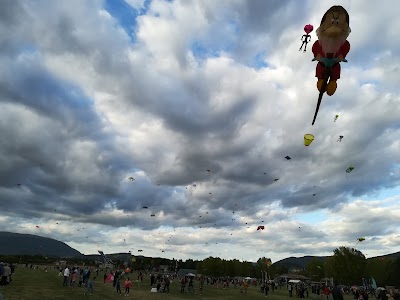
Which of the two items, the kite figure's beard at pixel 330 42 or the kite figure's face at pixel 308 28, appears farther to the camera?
the kite figure's face at pixel 308 28

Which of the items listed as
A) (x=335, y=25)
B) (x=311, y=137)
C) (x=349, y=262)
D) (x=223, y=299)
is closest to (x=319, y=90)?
(x=335, y=25)

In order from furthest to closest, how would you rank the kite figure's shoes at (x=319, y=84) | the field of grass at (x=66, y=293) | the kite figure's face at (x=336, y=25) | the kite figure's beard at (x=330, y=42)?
the field of grass at (x=66, y=293) → the kite figure's shoes at (x=319, y=84) → the kite figure's beard at (x=330, y=42) → the kite figure's face at (x=336, y=25)

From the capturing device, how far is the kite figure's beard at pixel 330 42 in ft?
36.0

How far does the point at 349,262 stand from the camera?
280 feet

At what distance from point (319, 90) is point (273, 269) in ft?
503

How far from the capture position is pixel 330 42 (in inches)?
435

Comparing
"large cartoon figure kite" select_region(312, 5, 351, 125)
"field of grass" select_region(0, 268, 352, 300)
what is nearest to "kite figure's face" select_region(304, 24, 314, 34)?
"large cartoon figure kite" select_region(312, 5, 351, 125)

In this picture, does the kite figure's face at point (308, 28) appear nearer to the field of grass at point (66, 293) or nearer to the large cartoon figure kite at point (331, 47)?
the large cartoon figure kite at point (331, 47)

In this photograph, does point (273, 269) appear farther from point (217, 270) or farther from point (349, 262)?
point (349, 262)

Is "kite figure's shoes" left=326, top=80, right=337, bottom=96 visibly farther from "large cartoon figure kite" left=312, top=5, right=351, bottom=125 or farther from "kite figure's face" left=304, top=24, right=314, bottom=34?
"kite figure's face" left=304, top=24, right=314, bottom=34

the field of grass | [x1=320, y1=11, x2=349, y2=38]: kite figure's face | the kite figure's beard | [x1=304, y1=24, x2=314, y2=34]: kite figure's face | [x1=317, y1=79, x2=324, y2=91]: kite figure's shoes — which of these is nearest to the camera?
[x1=320, y1=11, x2=349, y2=38]: kite figure's face

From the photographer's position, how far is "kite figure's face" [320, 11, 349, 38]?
35.3 ft

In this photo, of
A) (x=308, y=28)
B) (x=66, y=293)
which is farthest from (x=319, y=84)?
(x=66, y=293)

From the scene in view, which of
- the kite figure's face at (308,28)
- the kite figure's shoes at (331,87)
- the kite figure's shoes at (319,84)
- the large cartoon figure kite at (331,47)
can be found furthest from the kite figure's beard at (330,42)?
the kite figure's face at (308,28)
